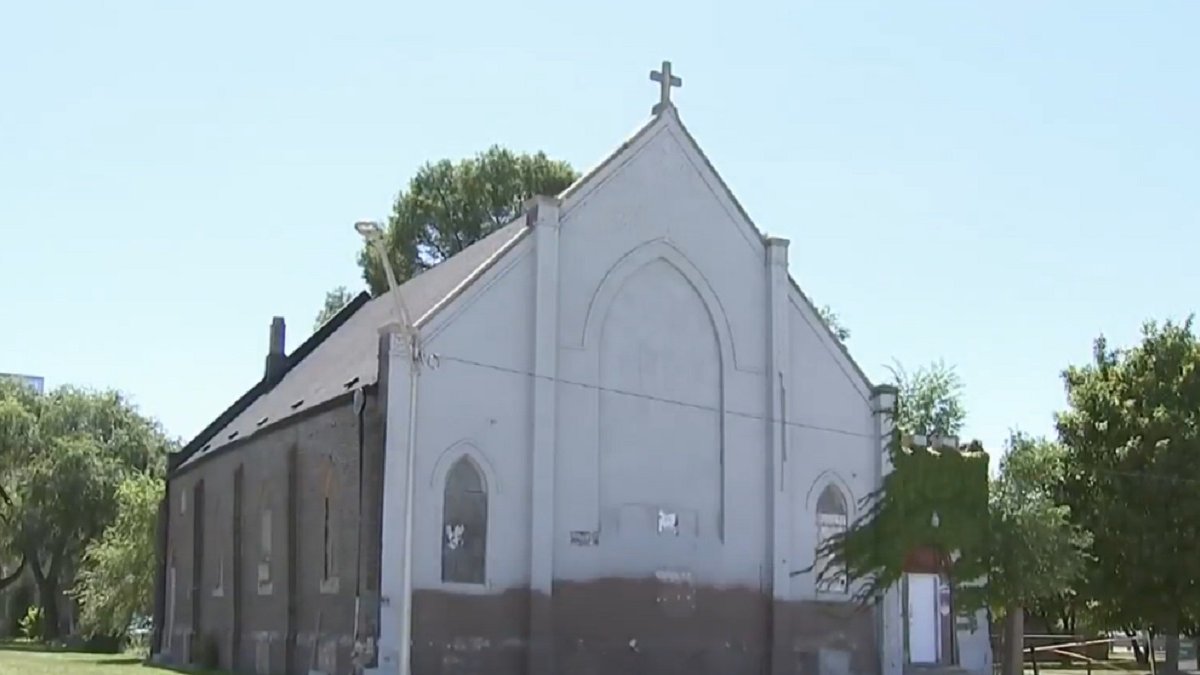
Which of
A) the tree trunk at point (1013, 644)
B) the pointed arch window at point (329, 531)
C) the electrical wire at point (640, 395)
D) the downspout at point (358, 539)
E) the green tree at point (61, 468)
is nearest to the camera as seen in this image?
the downspout at point (358, 539)

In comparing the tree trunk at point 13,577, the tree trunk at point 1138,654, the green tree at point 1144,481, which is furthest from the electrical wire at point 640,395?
the tree trunk at point 13,577

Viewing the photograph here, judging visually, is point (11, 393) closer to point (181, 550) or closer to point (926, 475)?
point (181, 550)

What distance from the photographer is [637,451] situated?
32.6 metres

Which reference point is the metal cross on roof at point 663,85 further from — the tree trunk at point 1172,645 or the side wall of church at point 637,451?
the tree trunk at point 1172,645

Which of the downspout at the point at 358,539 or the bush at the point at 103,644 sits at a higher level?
the downspout at the point at 358,539

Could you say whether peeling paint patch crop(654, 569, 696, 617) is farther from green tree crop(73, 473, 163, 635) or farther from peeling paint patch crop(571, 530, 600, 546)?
green tree crop(73, 473, 163, 635)

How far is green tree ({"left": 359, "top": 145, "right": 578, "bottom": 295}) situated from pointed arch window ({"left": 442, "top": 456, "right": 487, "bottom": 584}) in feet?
116

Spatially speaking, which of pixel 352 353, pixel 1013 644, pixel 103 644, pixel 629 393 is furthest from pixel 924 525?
pixel 103 644

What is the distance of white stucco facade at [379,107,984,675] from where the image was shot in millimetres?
30219

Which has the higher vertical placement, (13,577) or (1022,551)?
(1022,551)

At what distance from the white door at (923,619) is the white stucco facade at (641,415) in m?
0.93

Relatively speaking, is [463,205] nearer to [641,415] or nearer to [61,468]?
[61,468]

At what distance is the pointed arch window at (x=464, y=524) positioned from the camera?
29.8m

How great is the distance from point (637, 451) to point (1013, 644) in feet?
41.5
